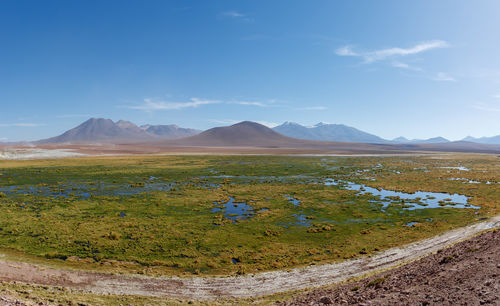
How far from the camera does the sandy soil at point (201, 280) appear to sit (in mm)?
13938

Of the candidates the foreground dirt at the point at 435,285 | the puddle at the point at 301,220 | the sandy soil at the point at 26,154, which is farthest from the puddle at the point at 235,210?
the sandy soil at the point at 26,154

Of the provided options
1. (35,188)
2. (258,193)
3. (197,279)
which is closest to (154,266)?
(197,279)

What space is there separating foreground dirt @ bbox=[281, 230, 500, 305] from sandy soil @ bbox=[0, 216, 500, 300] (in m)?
1.90

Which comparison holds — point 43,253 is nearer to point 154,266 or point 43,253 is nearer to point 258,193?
point 154,266

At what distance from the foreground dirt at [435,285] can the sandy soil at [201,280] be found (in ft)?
6.23

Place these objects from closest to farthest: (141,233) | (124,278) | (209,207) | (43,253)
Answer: (124,278) → (43,253) → (141,233) → (209,207)

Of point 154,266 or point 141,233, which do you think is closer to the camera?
point 154,266

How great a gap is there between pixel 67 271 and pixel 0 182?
47.0m

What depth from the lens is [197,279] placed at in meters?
15.4

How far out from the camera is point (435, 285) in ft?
36.9

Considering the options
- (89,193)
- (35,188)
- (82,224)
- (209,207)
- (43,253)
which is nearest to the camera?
(43,253)

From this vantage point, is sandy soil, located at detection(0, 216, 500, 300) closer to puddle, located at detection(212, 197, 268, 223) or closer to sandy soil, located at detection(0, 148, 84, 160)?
puddle, located at detection(212, 197, 268, 223)

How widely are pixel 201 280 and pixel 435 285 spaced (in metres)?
11.5

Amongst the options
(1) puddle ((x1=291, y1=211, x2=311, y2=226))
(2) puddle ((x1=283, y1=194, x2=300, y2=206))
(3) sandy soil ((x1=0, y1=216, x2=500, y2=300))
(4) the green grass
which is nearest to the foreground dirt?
(3) sandy soil ((x1=0, y1=216, x2=500, y2=300))
